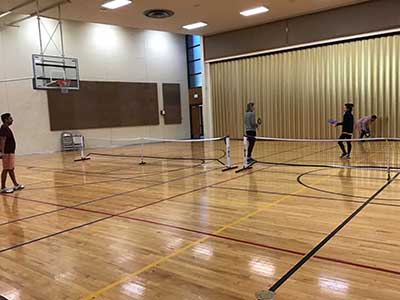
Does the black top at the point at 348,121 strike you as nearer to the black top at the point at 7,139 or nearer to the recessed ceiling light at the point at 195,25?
the black top at the point at 7,139

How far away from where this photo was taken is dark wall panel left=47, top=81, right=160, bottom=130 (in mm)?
17406

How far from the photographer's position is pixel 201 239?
169 inches

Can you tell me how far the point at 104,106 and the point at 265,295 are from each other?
17.2 m

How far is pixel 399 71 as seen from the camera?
48.4 feet

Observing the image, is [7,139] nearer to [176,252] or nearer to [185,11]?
[176,252]

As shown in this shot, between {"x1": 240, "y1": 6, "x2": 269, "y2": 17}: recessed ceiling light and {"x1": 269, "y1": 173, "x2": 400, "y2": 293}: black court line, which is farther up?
{"x1": 240, "y1": 6, "x2": 269, "y2": 17}: recessed ceiling light

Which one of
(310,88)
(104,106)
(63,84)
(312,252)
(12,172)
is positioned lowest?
(312,252)

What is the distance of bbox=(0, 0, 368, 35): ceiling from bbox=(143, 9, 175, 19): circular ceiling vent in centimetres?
22

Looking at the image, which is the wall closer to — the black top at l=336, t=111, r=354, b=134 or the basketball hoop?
the basketball hoop

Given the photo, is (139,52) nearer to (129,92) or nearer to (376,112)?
(129,92)

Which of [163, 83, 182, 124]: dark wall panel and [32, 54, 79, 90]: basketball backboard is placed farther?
[163, 83, 182, 124]: dark wall panel

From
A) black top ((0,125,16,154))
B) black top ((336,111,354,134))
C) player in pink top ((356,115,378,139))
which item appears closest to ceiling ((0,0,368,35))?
player in pink top ((356,115,378,139))

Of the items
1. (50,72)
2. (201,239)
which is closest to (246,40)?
(50,72)

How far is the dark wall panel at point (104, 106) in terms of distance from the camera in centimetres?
1741
